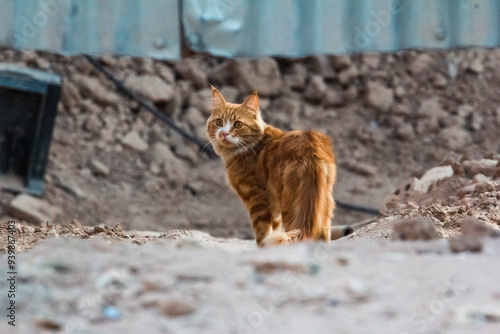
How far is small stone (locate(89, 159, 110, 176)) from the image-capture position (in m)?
8.51

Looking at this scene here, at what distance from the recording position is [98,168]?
27.9 feet

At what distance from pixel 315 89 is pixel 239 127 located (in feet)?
16.9

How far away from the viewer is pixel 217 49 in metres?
5.32

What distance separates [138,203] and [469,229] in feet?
18.9

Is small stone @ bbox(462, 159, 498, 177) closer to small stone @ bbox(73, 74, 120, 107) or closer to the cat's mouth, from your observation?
the cat's mouth

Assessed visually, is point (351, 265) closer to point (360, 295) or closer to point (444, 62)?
point (360, 295)

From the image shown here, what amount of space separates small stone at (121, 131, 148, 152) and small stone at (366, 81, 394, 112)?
341 centimetres

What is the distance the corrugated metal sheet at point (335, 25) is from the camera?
5.30 meters

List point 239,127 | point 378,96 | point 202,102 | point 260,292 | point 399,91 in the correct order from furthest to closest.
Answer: point 399,91 < point 378,96 < point 202,102 < point 239,127 < point 260,292

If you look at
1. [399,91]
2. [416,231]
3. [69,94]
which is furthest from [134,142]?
[416,231]

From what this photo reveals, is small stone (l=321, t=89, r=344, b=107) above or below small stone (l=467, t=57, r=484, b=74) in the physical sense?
below

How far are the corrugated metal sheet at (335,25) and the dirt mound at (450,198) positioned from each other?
3.83ft

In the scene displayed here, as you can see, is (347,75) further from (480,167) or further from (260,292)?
(260,292)

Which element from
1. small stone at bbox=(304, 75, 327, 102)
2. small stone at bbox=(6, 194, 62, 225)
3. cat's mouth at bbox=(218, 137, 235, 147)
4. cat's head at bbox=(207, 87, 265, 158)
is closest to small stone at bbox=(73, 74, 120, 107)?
small stone at bbox=(6, 194, 62, 225)
